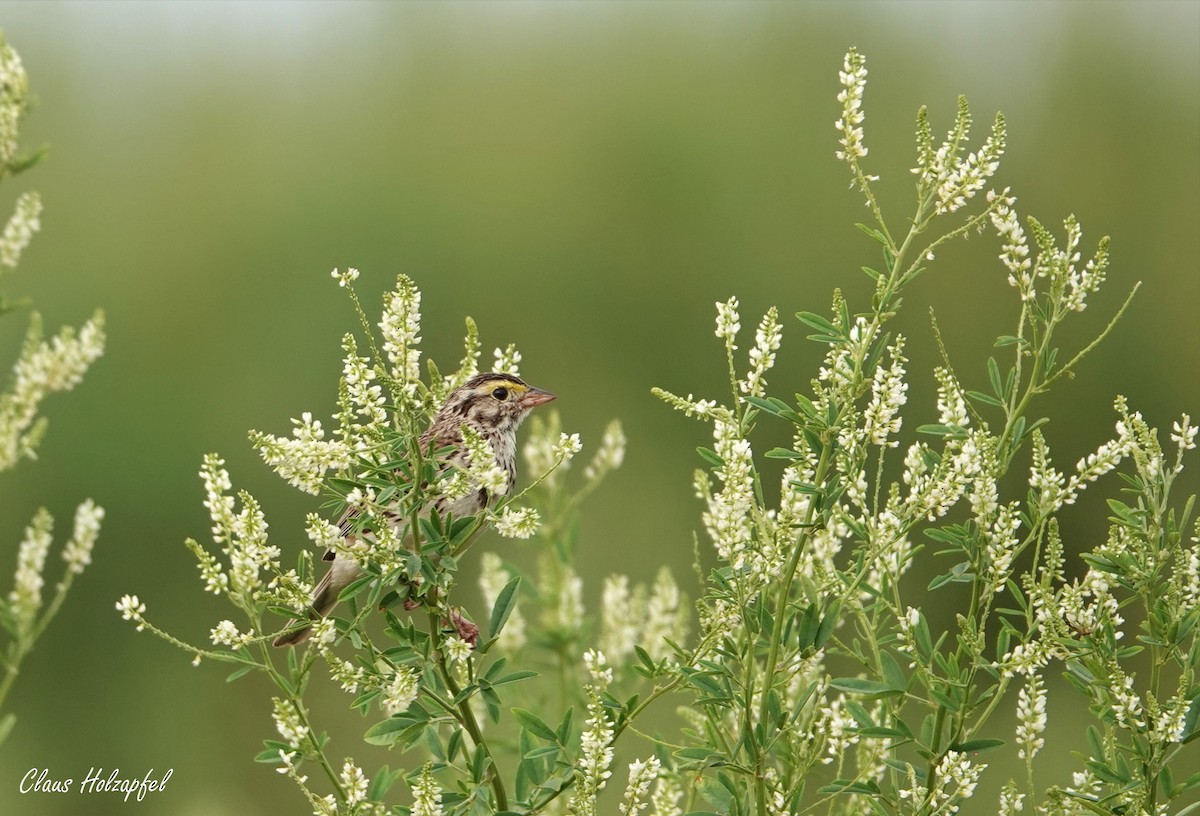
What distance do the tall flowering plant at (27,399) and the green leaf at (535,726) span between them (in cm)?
139

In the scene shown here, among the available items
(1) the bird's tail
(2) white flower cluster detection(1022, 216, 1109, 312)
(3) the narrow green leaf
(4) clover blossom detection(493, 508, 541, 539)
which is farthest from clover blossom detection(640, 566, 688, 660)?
(2) white flower cluster detection(1022, 216, 1109, 312)

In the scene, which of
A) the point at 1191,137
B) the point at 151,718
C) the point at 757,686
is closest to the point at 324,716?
the point at 151,718

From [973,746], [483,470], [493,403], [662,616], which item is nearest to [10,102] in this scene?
[483,470]

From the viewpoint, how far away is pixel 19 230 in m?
2.80

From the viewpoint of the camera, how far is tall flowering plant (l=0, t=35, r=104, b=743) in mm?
2615

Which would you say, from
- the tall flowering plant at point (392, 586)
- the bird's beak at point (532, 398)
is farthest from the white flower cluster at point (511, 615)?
the tall flowering plant at point (392, 586)

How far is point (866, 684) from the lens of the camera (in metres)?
3.70

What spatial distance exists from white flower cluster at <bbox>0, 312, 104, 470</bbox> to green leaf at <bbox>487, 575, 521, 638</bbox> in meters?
1.59

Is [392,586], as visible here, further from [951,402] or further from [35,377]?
[951,402]

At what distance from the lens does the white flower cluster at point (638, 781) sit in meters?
3.42

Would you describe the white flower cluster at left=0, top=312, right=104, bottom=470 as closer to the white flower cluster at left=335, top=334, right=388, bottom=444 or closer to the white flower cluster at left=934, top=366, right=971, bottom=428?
the white flower cluster at left=335, top=334, right=388, bottom=444

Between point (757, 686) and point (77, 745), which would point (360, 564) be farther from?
point (77, 745)

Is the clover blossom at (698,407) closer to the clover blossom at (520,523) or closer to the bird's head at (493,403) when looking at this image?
the clover blossom at (520,523)

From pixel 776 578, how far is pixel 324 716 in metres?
10.7
